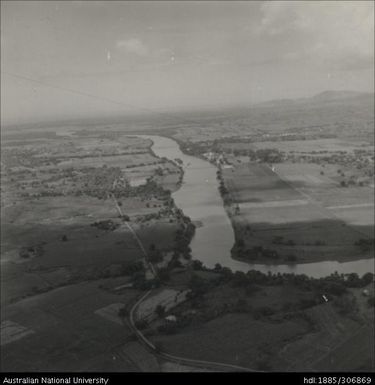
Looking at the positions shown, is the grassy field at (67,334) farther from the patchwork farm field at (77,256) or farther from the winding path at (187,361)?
the winding path at (187,361)

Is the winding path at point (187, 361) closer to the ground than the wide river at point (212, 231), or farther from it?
closer to the ground

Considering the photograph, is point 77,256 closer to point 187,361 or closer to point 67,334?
point 67,334

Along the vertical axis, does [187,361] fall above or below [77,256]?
below

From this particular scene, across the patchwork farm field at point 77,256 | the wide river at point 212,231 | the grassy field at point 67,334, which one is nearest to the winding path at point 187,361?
the patchwork farm field at point 77,256

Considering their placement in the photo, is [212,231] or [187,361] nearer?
[187,361]

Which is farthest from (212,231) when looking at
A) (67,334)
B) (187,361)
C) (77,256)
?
(187,361)

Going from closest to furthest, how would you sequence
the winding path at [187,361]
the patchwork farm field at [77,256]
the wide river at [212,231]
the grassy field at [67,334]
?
1. the winding path at [187,361]
2. the grassy field at [67,334]
3. the patchwork farm field at [77,256]
4. the wide river at [212,231]

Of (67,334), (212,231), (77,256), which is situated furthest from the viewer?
(212,231)

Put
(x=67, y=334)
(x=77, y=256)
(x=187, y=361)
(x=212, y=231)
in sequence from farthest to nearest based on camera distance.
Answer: (x=212, y=231), (x=77, y=256), (x=67, y=334), (x=187, y=361)

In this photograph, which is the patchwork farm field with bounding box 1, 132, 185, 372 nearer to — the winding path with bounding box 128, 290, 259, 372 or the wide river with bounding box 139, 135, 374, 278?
the winding path with bounding box 128, 290, 259, 372
